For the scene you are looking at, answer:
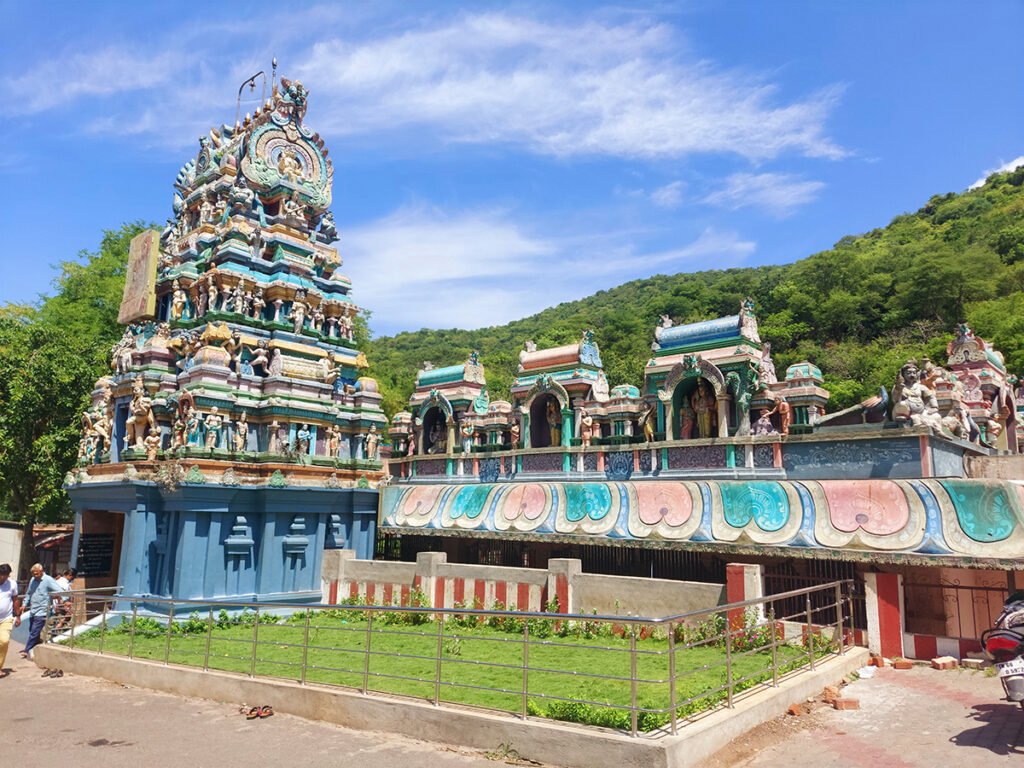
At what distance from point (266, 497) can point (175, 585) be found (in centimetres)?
277

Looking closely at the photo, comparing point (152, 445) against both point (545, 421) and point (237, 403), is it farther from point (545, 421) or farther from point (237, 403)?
point (545, 421)

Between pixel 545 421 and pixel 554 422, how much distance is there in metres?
0.45

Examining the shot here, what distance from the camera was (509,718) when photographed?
280 inches

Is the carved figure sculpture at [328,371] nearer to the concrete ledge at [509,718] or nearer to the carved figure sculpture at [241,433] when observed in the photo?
the carved figure sculpture at [241,433]

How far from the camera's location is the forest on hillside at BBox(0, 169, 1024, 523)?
23047mm

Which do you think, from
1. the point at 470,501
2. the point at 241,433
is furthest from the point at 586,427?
the point at 241,433

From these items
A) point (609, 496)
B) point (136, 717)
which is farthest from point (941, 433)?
point (136, 717)

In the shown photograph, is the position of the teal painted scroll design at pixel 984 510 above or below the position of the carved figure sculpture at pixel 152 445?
below

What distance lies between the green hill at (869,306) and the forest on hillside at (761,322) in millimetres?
118

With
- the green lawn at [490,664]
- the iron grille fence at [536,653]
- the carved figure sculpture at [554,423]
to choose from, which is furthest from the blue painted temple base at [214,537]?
the carved figure sculpture at [554,423]

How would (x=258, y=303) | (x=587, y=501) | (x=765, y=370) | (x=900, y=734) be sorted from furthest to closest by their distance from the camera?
(x=258, y=303) → (x=765, y=370) → (x=587, y=501) → (x=900, y=734)

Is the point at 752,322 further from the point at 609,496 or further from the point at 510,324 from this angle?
the point at 510,324

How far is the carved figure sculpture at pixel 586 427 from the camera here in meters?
19.6

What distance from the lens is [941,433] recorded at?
547 inches
